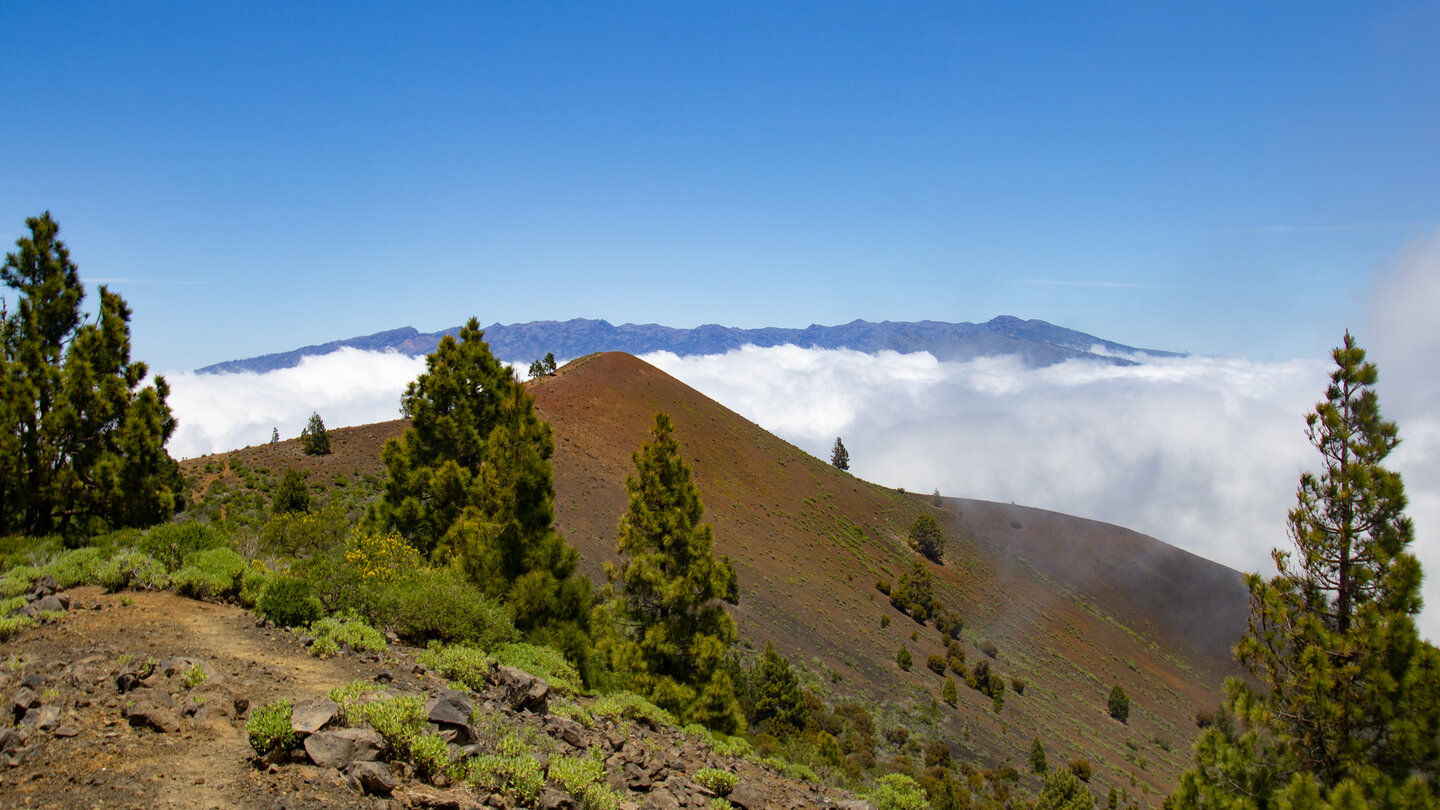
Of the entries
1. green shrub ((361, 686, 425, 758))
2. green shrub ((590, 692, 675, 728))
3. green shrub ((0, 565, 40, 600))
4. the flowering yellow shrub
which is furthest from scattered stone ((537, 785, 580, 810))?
green shrub ((0, 565, 40, 600))

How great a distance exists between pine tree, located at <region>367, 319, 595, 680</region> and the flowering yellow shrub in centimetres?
102

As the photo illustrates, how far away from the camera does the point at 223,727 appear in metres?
6.04

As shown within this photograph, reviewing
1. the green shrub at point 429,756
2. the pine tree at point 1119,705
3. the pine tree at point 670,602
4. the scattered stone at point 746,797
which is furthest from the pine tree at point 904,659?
the green shrub at point 429,756

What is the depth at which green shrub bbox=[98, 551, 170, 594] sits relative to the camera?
9984mm

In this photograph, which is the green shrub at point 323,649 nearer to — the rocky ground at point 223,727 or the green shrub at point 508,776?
the rocky ground at point 223,727

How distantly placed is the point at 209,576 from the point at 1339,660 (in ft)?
50.3

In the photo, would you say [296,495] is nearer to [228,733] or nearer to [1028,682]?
[228,733]

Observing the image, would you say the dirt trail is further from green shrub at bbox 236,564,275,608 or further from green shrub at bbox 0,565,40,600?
green shrub at bbox 236,564,275,608

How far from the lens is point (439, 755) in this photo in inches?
222

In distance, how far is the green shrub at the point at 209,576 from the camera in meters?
10.3

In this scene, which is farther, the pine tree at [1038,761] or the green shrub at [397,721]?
the pine tree at [1038,761]

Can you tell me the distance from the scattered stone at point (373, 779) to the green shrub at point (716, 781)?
3.69 m

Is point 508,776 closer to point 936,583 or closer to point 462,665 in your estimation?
point 462,665

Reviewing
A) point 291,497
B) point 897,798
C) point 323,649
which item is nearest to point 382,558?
point 323,649
